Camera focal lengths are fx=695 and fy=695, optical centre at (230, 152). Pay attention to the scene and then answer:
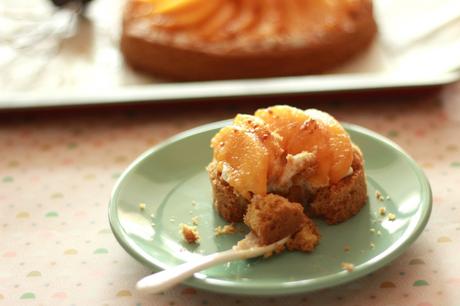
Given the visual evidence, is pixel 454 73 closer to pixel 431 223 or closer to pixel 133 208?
pixel 431 223

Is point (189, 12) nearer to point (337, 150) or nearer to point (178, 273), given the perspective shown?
point (337, 150)

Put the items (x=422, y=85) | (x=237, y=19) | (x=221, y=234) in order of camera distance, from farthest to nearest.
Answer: (x=237, y=19) → (x=422, y=85) → (x=221, y=234)

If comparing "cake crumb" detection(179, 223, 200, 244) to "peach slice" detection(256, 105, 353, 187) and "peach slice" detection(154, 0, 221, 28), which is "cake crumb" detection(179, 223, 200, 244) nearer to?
"peach slice" detection(256, 105, 353, 187)

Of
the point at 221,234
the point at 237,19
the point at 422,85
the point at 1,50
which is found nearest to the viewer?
the point at 221,234

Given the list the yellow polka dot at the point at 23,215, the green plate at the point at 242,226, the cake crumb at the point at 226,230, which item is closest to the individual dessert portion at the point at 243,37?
the green plate at the point at 242,226

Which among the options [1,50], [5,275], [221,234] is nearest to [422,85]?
[221,234]

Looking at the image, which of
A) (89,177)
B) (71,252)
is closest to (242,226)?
(71,252)

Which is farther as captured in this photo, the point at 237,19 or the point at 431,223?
the point at 237,19
